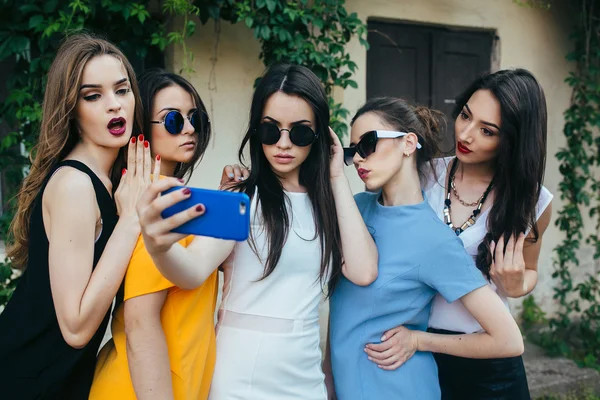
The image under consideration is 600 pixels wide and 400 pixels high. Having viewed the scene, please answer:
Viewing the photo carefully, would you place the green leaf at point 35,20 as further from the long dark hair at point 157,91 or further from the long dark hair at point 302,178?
the long dark hair at point 302,178

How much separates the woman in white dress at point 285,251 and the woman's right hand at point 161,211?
0.33 meters

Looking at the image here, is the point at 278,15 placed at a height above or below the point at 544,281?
above

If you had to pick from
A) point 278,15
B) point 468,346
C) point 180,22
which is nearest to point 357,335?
point 468,346

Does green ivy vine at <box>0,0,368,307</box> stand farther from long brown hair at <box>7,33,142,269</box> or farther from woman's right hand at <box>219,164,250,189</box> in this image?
woman's right hand at <box>219,164,250,189</box>

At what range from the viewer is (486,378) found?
2.18 metres

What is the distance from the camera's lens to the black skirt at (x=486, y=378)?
2.18 meters

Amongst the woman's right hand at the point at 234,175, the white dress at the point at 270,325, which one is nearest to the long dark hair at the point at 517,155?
the white dress at the point at 270,325

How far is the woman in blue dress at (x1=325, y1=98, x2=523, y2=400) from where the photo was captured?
6.10 feet

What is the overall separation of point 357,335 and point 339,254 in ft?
0.94

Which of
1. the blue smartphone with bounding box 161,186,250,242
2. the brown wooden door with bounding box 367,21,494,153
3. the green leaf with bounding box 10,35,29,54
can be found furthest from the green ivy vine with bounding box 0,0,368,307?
the blue smartphone with bounding box 161,186,250,242

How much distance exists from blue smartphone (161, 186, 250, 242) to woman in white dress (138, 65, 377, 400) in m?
0.38

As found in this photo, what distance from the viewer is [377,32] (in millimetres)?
4414

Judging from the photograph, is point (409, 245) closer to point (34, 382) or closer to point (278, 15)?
point (34, 382)

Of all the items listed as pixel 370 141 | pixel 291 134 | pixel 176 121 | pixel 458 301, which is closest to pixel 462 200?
pixel 458 301
